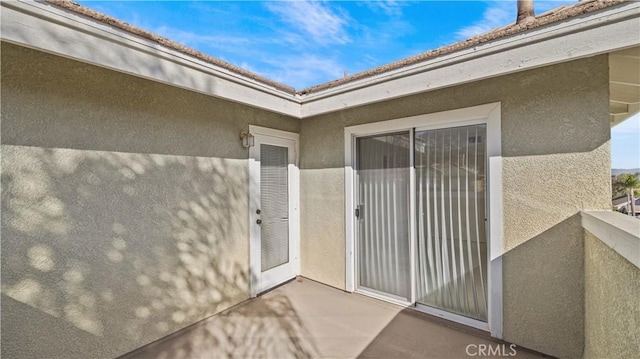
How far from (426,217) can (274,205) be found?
285 centimetres

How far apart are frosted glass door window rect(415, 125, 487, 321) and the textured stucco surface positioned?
109cm

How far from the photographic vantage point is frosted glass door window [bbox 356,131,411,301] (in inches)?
173

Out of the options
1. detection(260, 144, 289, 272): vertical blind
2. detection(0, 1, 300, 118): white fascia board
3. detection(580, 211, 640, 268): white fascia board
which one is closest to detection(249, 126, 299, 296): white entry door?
detection(260, 144, 289, 272): vertical blind

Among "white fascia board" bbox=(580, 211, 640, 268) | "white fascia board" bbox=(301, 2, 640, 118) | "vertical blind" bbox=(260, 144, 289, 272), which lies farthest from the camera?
"vertical blind" bbox=(260, 144, 289, 272)

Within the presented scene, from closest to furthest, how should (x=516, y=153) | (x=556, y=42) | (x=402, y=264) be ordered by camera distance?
(x=556, y=42) → (x=516, y=153) → (x=402, y=264)

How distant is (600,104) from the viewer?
9.33 feet

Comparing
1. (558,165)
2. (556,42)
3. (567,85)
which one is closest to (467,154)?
(558,165)

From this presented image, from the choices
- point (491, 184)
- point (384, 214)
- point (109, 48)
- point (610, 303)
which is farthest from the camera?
point (384, 214)

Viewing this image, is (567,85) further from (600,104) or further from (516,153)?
(516,153)

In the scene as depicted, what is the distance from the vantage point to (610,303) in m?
1.97

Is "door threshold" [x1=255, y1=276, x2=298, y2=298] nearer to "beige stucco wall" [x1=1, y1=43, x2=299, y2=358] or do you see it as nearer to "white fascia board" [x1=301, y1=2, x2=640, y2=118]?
"beige stucco wall" [x1=1, y1=43, x2=299, y2=358]

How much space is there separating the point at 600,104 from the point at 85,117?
5779 millimetres

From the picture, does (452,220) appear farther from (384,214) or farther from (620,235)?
(620,235)

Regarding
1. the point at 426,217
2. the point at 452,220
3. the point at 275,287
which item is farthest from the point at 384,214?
the point at 275,287
